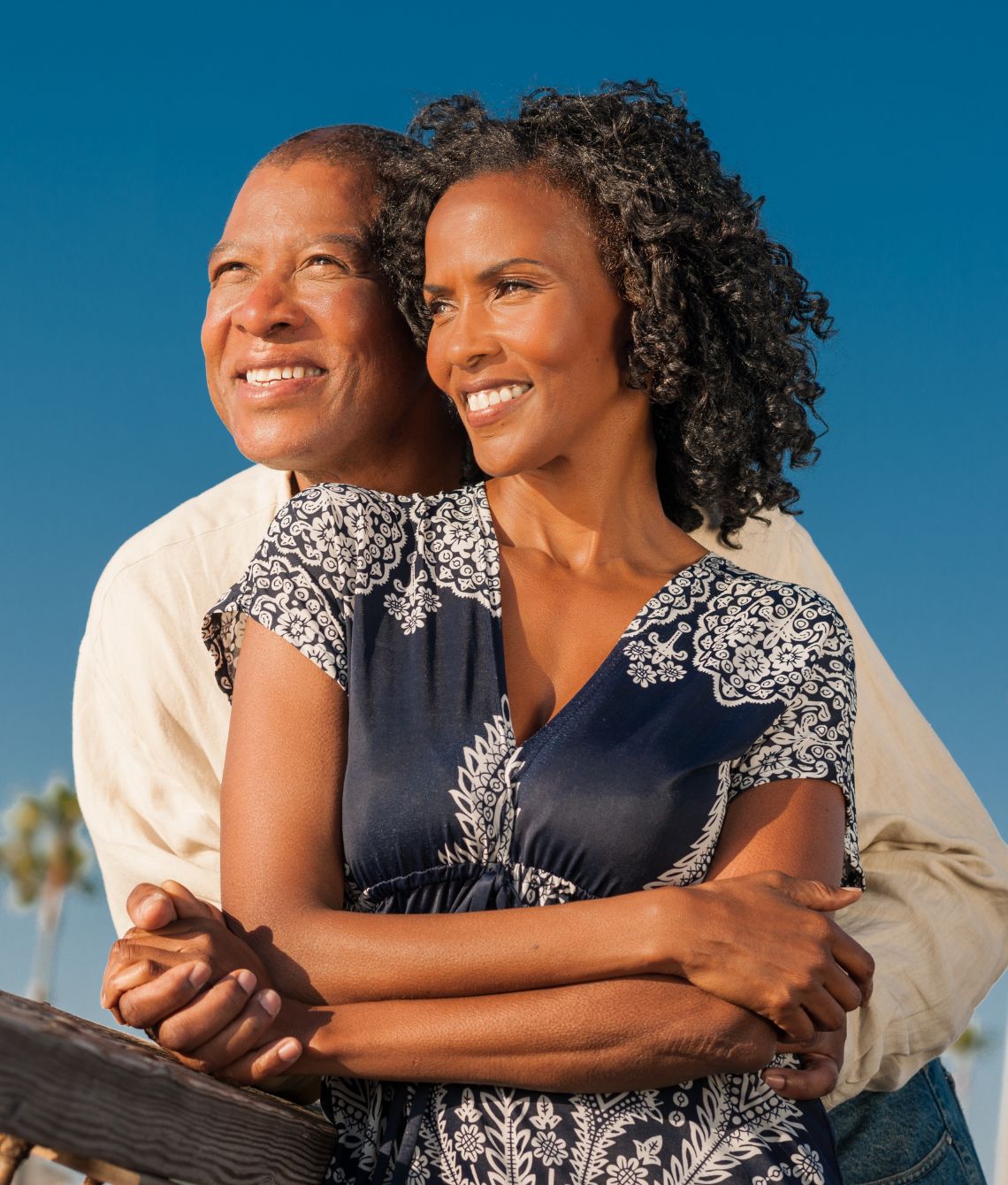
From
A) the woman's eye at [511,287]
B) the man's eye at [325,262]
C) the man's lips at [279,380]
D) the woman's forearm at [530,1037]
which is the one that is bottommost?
the woman's forearm at [530,1037]

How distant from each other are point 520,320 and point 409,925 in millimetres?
1313

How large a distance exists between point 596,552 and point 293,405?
3.49 feet

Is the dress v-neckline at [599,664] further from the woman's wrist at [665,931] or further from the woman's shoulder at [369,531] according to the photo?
the woman's wrist at [665,931]

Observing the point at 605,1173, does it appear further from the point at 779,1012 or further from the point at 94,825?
the point at 94,825

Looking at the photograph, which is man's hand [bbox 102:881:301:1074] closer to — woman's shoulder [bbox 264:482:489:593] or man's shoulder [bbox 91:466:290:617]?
woman's shoulder [bbox 264:482:489:593]

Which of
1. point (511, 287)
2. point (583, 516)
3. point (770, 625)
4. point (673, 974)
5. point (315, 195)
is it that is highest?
point (315, 195)

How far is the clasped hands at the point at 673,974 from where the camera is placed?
2748 millimetres

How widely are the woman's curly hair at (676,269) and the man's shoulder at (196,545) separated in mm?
804

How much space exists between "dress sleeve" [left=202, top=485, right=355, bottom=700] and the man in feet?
3.00

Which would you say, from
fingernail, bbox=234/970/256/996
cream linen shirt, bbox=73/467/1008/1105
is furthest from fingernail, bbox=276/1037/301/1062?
cream linen shirt, bbox=73/467/1008/1105

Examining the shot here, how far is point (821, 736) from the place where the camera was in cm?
340

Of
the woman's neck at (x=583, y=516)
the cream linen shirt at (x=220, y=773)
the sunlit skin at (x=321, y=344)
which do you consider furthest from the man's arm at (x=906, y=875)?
the sunlit skin at (x=321, y=344)

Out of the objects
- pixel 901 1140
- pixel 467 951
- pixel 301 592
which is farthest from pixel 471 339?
pixel 901 1140

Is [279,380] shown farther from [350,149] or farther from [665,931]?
[665,931]
